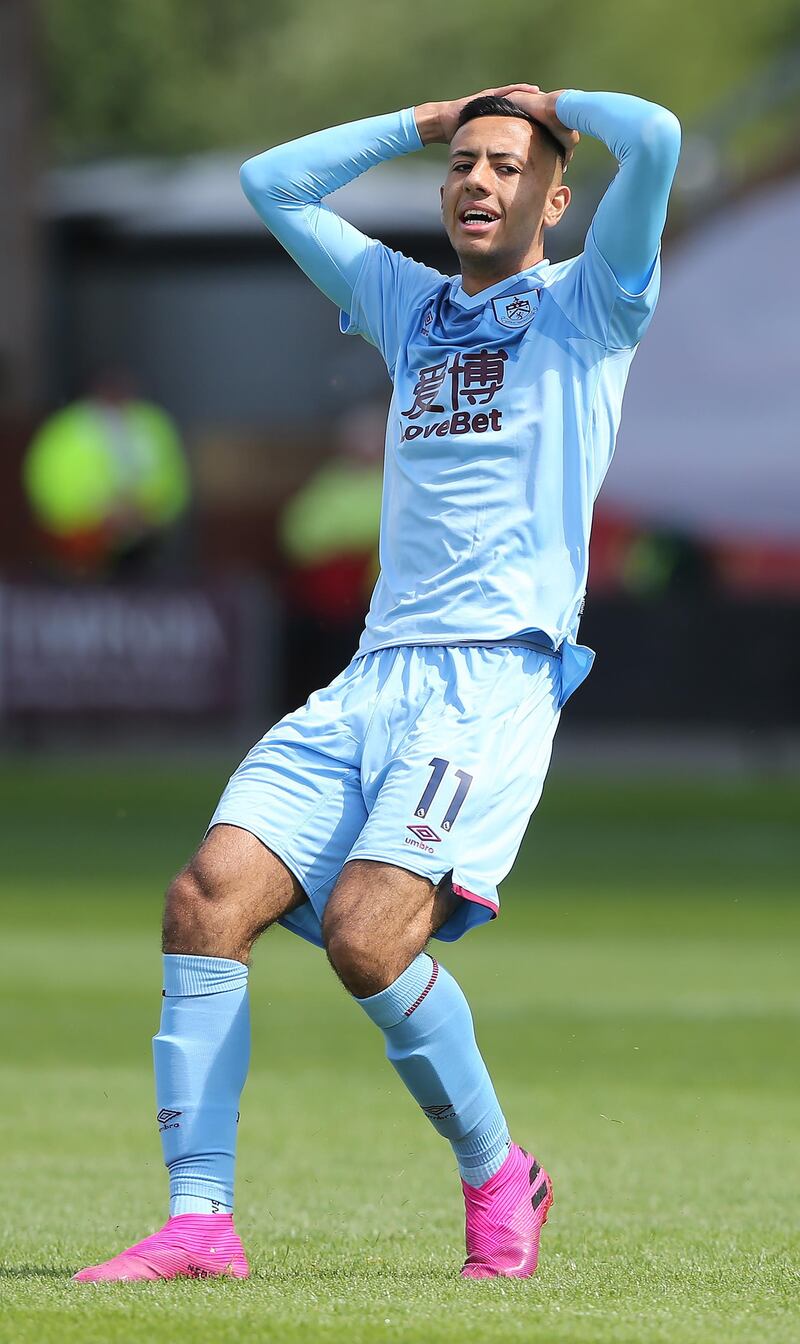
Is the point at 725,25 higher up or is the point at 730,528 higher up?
the point at 725,25

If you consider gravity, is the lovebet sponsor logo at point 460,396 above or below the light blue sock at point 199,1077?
above

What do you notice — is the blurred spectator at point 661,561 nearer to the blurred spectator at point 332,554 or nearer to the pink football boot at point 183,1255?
the blurred spectator at point 332,554

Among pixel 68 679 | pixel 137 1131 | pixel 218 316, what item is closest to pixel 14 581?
pixel 68 679

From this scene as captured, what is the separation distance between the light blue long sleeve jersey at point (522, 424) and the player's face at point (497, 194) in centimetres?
8

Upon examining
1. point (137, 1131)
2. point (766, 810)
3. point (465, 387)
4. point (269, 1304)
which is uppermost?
point (465, 387)

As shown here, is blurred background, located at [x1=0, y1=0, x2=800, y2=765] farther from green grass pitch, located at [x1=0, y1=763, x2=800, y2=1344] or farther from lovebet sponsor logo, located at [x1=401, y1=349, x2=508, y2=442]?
green grass pitch, located at [x1=0, y1=763, x2=800, y2=1344]

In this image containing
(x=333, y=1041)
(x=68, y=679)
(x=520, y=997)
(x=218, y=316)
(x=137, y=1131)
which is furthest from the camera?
(x=218, y=316)

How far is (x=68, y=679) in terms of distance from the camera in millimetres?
23984

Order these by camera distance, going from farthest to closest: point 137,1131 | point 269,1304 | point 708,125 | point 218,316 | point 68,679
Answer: point 218,316 < point 708,125 < point 68,679 < point 137,1131 < point 269,1304

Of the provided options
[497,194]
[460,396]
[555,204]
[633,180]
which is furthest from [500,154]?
[460,396]

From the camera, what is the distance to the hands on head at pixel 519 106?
5344mm

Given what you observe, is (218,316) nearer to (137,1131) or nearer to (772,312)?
(772,312)

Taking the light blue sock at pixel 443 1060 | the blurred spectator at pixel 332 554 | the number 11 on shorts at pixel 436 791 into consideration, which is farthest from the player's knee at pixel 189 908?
the blurred spectator at pixel 332 554

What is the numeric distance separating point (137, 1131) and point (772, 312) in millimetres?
14109
